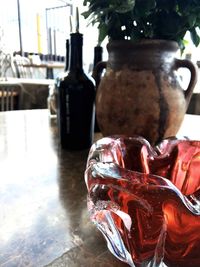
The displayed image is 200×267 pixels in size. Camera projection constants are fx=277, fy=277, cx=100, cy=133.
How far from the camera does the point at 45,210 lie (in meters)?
0.36

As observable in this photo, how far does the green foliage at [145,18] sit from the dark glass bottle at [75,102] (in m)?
0.08

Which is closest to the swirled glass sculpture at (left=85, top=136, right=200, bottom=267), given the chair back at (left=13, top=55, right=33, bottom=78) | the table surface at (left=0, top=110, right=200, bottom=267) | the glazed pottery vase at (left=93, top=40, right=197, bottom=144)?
the table surface at (left=0, top=110, right=200, bottom=267)

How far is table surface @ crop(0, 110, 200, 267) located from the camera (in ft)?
0.90

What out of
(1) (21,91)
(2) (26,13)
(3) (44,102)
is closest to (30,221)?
(3) (44,102)

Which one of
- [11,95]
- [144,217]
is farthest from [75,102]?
[11,95]

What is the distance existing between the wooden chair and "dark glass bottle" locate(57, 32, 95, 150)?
169cm

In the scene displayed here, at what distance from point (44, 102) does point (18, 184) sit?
5.68 ft

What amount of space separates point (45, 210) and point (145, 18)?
1.16ft

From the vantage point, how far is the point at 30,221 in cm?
33

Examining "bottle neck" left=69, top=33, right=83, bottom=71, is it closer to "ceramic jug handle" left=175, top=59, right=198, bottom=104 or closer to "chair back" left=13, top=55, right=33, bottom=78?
"ceramic jug handle" left=175, top=59, right=198, bottom=104

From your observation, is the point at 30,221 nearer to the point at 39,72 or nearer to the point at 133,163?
the point at 133,163

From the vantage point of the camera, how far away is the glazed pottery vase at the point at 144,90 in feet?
→ 1.65

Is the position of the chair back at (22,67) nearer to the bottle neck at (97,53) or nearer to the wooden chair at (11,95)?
the wooden chair at (11,95)

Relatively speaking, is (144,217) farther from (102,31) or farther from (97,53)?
(97,53)
